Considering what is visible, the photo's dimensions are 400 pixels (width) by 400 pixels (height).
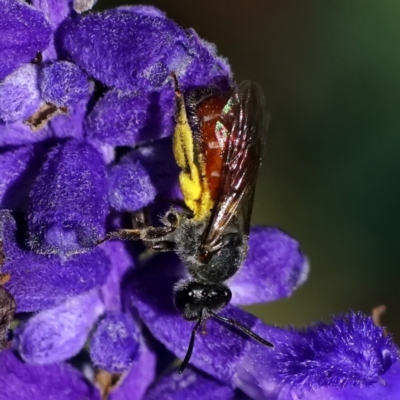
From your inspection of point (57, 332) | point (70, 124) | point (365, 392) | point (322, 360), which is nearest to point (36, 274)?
point (57, 332)

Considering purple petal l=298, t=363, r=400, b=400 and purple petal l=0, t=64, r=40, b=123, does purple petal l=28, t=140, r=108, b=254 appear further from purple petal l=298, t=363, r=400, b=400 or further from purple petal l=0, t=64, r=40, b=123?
purple petal l=298, t=363, r=400, b=400

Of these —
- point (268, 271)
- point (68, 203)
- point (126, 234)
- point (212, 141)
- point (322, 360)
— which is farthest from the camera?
point (268, 271)

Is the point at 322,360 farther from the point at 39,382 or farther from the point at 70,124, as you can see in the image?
the point at 70,124

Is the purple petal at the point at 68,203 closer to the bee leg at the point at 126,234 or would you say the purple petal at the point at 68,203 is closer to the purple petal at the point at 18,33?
the bee leg at the point at 126,234

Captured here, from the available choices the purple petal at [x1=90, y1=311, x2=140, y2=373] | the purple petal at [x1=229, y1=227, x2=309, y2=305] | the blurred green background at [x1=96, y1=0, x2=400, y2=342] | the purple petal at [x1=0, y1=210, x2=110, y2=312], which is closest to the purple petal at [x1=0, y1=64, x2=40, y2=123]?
the purple petal at [x1=0, y1=210, x2=110, y2=312]

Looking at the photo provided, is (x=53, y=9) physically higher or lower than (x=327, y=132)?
higher

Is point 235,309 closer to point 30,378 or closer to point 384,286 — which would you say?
point 30,378
